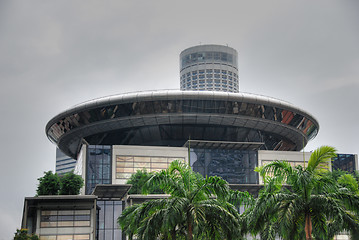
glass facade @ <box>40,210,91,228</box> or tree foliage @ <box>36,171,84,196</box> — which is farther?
tree foliage @ <box>36,171,84,196</box>

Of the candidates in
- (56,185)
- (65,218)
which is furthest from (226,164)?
(65,218)

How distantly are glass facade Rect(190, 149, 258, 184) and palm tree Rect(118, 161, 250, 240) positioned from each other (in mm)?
51271

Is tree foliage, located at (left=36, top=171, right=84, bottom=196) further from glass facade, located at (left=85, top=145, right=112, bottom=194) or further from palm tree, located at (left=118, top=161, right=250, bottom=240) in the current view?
palm tree, located at (left=118, top=161, right=250, bottom=240)

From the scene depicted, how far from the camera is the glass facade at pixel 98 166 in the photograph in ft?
267

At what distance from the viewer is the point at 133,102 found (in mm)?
83125

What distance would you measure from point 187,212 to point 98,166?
54422 mm

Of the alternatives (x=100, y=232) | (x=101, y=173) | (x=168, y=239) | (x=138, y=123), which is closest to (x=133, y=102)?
(x=138, y=123)

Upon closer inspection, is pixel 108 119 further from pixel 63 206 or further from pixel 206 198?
pixel 206 198

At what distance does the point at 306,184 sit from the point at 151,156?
56.1 meters

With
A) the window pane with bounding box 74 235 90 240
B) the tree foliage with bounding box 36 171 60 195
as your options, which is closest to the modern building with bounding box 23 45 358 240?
the tree foliage with bounding box 36 171 60 195

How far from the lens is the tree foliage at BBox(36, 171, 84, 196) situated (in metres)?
69.6

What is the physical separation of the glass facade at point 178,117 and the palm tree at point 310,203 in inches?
2154

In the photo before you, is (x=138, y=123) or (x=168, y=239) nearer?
(x=168, y=239)

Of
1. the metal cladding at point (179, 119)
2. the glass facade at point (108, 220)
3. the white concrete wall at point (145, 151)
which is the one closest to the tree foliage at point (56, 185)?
the glass facade at point (108, 220)
